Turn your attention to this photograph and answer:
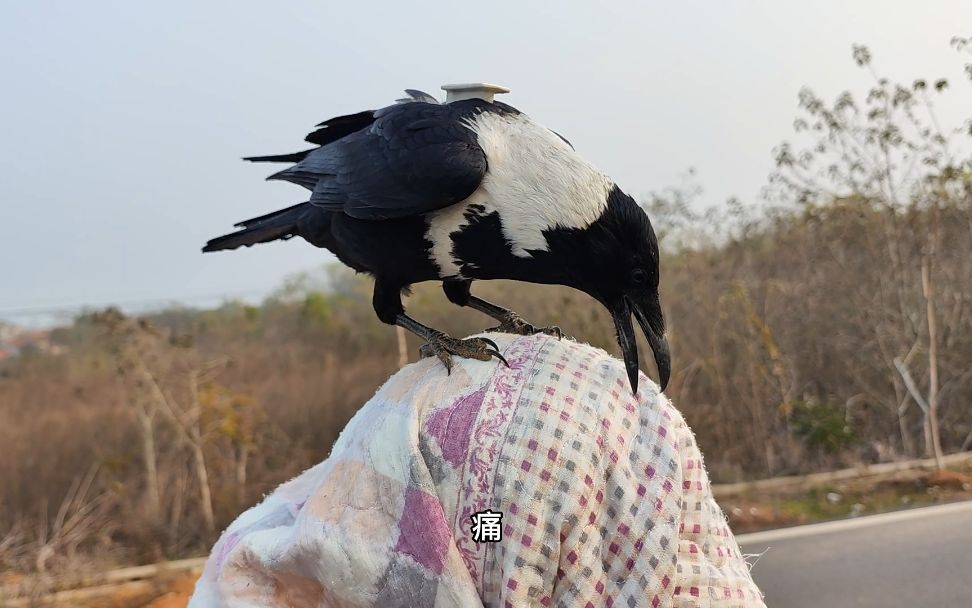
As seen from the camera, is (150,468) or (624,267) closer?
(624,267)

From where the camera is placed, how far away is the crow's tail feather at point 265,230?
209cm

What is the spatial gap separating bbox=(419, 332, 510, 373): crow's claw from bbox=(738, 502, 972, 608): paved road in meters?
3.66

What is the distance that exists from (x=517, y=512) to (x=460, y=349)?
416mm

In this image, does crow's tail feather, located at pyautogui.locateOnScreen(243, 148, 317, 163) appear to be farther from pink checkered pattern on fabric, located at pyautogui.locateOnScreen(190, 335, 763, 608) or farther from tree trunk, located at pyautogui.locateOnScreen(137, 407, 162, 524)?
tree trunk, located at pyautogui.locateOnScreen(137, 407, 162, 524)

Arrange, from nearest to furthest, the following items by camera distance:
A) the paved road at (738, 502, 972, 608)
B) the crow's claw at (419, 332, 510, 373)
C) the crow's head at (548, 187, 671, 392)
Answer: the crow's claw at (419, 332, 510, 373), the crow's head at (548, 187, 671, 392), the paved road at (738, 502, 972, 608)

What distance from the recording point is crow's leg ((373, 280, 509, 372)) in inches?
47.1

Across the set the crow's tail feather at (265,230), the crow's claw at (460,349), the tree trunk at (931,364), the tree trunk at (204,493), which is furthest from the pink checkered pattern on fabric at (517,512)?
the tree trunk at (931,364)

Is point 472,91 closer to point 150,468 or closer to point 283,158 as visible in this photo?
point 283,158

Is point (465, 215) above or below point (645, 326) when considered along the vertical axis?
above

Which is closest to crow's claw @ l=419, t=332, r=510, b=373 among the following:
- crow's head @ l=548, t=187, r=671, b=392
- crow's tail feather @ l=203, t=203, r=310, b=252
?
crow's head @ l=548, t=187, r=671, b=392

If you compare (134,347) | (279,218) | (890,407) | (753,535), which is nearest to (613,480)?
(279,218)

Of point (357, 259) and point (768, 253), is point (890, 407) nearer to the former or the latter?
point (768, 253)

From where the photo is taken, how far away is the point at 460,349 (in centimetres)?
128

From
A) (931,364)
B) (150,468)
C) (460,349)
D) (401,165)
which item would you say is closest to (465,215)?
(401,165)
